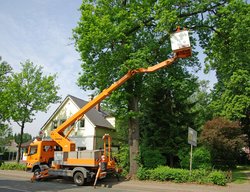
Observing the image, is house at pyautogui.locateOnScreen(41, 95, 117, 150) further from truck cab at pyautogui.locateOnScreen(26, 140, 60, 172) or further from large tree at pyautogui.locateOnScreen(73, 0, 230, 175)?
large tree at pyautogui.locateOnScreen(73, 0, 230, 175)

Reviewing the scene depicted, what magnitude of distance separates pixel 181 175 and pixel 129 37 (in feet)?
33.0

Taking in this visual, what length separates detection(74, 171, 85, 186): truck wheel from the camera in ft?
60.7

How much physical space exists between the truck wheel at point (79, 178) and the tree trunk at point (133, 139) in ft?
14.6

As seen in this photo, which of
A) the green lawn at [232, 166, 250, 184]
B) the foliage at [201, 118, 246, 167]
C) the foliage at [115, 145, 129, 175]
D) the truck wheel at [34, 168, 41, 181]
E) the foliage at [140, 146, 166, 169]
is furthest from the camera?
the foliage at [201, 118, 246, 167]

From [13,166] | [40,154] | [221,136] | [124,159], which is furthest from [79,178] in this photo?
[13,166]

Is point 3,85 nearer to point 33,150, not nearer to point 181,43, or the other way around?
point 33,150

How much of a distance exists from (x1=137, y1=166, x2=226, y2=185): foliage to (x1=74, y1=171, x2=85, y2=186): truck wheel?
431cm

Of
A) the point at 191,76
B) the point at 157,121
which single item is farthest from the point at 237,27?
the point at 157,121

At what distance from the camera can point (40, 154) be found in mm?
22016

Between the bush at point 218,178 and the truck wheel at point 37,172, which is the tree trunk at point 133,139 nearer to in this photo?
the bush at point 218,178

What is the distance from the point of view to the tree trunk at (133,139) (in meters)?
21.8

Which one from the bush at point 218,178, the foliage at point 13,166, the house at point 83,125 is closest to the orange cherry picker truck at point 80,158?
the bush at point 218,178

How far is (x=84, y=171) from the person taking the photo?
18422mm

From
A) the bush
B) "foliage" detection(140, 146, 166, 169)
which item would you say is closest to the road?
the bush
